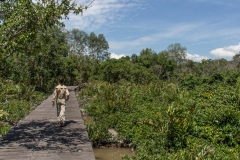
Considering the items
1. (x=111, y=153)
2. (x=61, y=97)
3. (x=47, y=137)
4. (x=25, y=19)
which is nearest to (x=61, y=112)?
(x=61, y=97)

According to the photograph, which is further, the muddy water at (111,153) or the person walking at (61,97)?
the person walking at (61,97)

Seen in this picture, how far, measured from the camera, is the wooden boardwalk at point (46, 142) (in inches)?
213

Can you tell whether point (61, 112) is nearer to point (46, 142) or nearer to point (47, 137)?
point (47, 137)

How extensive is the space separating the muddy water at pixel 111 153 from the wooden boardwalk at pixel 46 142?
619mm

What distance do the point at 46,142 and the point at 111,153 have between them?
188 cm

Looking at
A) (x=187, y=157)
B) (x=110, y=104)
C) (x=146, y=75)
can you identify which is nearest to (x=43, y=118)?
(x=110, y=104)

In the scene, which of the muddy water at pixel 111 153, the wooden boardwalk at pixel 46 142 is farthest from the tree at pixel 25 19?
the muddy water at pixel 111 153

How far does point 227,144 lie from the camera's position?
22.4 feet

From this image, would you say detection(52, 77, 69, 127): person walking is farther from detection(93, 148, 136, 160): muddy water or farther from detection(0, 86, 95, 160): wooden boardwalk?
detection(93, 148, 136, 160): muddy water

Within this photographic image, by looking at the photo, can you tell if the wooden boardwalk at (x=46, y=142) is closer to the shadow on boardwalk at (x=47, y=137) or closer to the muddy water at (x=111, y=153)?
the shadow on boardwalk at (x=47, y=137)

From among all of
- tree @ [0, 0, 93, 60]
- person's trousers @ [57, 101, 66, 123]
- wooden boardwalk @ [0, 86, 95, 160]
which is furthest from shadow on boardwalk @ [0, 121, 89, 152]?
tree @ [0, 0, 93, 60]

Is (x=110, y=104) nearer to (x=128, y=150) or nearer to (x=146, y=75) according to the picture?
(x=128, y=150)

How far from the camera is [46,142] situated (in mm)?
6391

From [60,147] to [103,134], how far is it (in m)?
1.96
